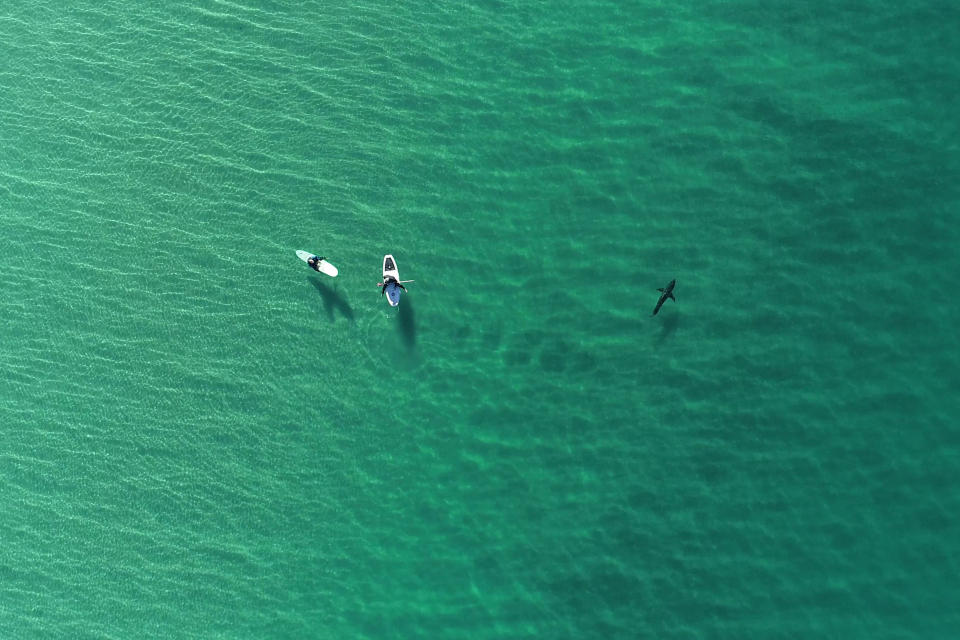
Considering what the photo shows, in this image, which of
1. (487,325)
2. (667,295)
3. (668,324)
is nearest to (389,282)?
(487,325)

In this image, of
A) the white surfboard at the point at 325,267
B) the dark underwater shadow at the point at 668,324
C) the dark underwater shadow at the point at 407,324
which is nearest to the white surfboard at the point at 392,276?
the dark underwater shadow at the point at 407,324

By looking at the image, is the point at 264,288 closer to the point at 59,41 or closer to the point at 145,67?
the point at 145,67

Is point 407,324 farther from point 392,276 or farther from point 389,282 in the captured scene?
point 392,276

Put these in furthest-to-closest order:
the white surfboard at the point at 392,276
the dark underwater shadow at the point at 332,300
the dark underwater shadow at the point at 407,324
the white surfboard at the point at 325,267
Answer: the dark underwater shadow at the point at 332,300 < the white surfboard at the point at 325,267 < the dark underwater shadow at the point at 407,324 < the white surfboard at the point at 392,276

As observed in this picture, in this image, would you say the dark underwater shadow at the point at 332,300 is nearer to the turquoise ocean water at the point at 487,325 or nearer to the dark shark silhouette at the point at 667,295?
the turquoise ocean water at the point at 487,325

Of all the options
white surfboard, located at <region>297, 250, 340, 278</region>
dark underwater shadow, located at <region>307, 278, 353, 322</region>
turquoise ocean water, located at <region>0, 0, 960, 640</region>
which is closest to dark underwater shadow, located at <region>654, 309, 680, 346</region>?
turquoise ocean water, located at <region>0, 0, 960, 640</region>

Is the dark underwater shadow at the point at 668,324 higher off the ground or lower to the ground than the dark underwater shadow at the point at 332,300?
lower

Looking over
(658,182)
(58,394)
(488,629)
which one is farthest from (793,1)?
(58,394)
